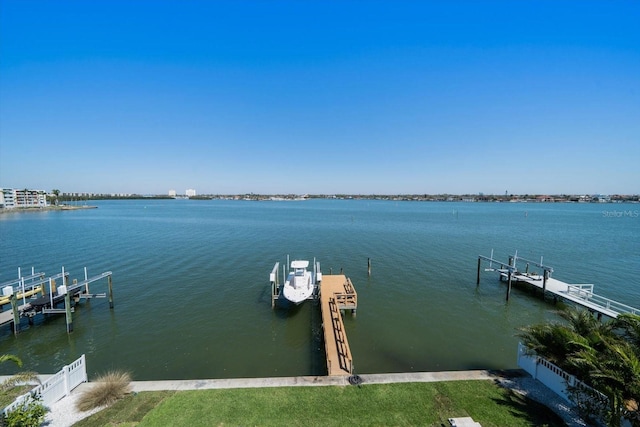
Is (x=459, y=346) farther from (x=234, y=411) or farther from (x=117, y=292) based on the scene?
(x=117, y=292)

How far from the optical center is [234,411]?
9.26 m

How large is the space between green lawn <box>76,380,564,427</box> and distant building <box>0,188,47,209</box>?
193 meters

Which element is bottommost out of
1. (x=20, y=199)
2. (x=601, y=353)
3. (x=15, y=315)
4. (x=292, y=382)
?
(x=15, y=315)

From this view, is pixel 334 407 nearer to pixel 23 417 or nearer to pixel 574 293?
pixel 23 417

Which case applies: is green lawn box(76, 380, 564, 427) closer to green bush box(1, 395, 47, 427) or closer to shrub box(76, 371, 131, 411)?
shrub box(76, 371, 131, 411)

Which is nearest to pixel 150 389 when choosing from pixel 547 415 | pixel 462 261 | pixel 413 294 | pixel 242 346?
pixel 242 346

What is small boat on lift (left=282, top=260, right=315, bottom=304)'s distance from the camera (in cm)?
2130

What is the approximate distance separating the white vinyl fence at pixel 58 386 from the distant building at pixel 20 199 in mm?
188916

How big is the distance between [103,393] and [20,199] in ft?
681

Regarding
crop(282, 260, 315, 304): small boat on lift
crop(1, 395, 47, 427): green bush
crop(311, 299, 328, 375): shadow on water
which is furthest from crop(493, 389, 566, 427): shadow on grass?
crop(1, 395, 47, 427): green bush

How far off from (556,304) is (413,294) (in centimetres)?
1173

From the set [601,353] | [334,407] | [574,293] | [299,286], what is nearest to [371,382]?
[334,407]

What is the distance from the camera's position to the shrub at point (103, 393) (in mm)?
9555

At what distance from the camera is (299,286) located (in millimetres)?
22234
